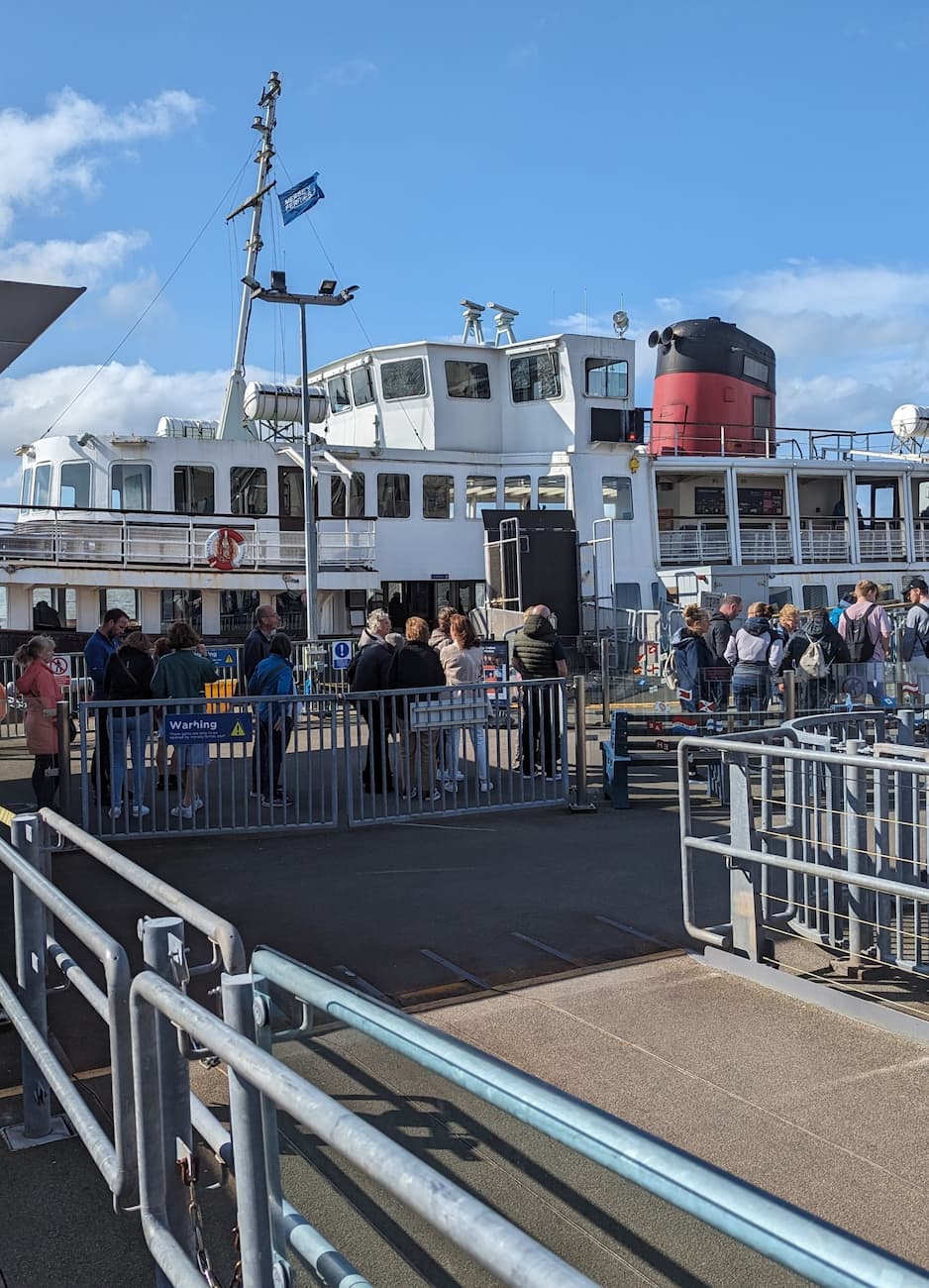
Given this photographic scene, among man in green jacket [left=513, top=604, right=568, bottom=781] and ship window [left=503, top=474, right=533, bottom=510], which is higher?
ship window [left=503, top=474, right=533, bottom=510]

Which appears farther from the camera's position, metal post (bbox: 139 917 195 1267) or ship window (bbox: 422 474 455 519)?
ship window (bbox: 422 474 455 519)

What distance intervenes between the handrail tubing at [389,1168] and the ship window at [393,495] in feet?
77.5

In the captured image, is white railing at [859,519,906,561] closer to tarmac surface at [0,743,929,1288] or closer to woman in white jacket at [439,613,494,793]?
woman in white jacket at [439,613,494,793]

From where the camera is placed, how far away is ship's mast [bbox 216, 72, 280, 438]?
2841cm

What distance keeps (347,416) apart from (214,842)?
21.6m

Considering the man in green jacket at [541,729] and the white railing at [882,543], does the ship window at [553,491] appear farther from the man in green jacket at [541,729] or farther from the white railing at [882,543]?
the man in green jacket at [541,729]

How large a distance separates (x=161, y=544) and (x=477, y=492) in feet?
27.6

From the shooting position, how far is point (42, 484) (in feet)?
77.8

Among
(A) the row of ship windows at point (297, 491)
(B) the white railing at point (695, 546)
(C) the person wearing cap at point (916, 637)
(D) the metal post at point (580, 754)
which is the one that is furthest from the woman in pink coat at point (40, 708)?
(B) the white railing at point (695, 546)

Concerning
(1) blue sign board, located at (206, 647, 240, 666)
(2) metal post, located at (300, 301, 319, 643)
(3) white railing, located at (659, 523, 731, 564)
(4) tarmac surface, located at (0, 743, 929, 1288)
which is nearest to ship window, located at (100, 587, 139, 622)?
(1) blue sign board, located at (206, 647, 240, 666)

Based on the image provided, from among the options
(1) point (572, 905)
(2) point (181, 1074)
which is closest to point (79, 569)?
(1) point (572, 905)

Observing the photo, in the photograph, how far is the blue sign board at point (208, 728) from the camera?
928 cm

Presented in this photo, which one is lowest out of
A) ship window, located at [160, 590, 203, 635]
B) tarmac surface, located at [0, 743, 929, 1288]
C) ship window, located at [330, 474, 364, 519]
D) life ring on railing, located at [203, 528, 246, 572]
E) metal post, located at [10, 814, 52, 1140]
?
tarmac surface, located at [0, 743, 929, 1288]

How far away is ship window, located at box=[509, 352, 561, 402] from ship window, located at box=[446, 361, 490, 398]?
0.73 meters
